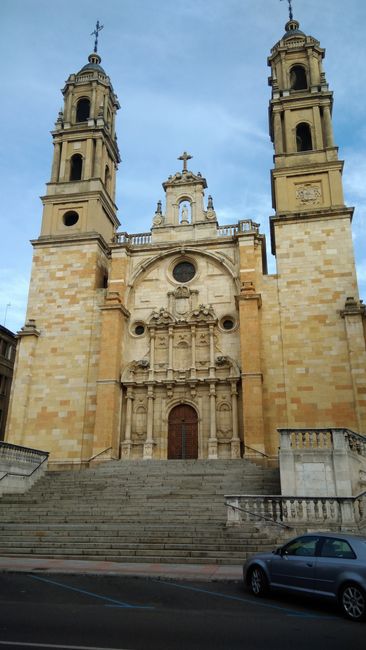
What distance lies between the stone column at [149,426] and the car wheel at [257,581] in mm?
16023

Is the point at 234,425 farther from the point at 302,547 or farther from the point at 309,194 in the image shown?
the point at 302,547

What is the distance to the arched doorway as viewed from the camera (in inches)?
997

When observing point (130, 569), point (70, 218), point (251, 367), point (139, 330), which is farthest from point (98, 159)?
point (130, 569)

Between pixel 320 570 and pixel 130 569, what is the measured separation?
499cm

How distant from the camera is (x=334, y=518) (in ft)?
46.4

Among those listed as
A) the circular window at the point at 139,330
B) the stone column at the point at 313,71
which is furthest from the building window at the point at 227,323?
the stone column at the point at 313,71

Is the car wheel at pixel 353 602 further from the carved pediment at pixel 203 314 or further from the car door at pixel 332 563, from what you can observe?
the carved pediment at pixel 203 314

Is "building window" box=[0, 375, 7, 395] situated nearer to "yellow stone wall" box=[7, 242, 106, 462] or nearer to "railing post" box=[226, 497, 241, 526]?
"yellow stone wall" box=[7, 242, 106, 462]

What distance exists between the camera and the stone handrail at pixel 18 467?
19859 mm

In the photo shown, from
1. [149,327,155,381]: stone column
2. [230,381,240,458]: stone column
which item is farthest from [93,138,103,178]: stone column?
[230,381,240,458]: stone column

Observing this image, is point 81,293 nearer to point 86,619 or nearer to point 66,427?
point 66,427

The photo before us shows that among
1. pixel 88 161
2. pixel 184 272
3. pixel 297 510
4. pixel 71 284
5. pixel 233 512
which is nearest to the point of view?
pixel 297 510

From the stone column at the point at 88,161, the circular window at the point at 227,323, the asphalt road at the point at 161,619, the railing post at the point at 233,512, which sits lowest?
the asphalt road at the point at 161,619

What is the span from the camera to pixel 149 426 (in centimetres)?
2564
